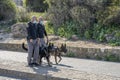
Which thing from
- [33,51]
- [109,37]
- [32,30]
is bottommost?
[109,37]

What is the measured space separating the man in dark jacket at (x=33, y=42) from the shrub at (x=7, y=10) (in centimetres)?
1075

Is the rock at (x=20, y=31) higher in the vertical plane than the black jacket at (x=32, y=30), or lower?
lower

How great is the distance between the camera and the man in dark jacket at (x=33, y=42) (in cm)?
1255

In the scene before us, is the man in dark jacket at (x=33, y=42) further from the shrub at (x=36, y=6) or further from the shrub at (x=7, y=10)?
the shrub at (x=36, y=6)

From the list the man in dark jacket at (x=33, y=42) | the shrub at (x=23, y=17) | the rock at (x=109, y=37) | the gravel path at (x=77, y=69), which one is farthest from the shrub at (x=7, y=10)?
the man in dark jacket at (x=33, y=42)

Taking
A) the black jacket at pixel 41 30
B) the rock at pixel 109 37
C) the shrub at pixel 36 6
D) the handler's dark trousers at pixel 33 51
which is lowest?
the shrub at pixel 36 6

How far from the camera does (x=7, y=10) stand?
923 inches

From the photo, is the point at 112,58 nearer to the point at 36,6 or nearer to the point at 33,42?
the point at 33,42

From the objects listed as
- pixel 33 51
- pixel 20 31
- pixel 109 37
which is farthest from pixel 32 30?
pixel 20 31

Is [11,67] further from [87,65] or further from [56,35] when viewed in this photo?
[56,35]

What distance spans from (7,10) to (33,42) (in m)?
11.2

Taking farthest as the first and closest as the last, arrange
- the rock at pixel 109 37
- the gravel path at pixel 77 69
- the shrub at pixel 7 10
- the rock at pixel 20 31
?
the shrub at pixel 7 10, the rock at pixel 20 31, the rock at pixel 109 37, the gravel path at pixel 77 69

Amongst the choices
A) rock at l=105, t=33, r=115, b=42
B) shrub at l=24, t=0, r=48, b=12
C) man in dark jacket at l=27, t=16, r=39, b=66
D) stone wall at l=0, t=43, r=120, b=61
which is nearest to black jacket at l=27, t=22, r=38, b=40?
man in dark jacket at l=27, t=16, r=39, b=66

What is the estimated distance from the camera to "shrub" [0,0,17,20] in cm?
2330
